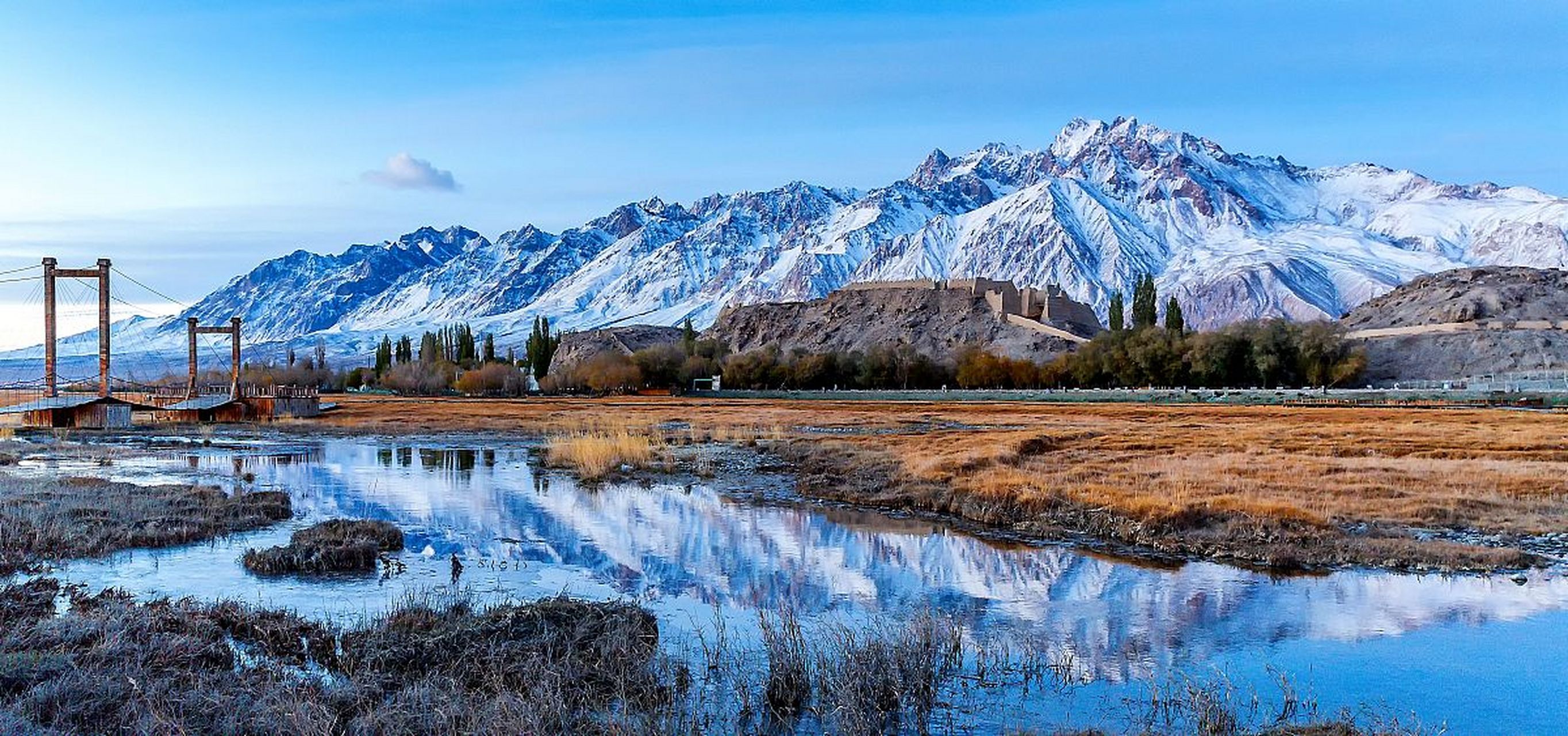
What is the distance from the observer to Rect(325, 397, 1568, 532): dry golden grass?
23859 mm

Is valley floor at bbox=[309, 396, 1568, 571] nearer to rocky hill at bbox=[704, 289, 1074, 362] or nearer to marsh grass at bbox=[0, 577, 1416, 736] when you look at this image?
marsh grass at bbox=[0, 577, 1416, 736]

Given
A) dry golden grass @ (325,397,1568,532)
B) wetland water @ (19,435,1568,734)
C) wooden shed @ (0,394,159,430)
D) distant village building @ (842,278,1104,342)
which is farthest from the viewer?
distant village building @ (842,278,1104,342)

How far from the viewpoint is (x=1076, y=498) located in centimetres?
2527

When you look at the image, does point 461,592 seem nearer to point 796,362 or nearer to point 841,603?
point 841,603

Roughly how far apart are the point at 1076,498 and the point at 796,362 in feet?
346

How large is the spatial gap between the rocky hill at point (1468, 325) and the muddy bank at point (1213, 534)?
4202 inches

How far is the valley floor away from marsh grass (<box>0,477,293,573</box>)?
1374 cm

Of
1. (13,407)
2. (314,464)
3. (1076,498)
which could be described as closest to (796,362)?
(13,407)

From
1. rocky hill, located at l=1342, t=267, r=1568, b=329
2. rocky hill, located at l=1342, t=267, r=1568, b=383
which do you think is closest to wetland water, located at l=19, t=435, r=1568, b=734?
rocky hill, located at l=1342, t=267, r=1568, b=383

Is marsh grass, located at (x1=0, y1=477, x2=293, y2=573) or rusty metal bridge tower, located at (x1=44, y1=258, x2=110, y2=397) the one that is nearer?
marsh grass, located at (x1=0, y1=477, x2=293, y2=573)

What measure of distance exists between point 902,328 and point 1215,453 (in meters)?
138

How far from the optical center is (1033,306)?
17200 centimetres

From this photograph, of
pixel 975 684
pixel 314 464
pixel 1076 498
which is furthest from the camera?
pixel 314 464

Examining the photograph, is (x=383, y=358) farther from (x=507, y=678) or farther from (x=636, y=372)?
(x=507, y=678)
